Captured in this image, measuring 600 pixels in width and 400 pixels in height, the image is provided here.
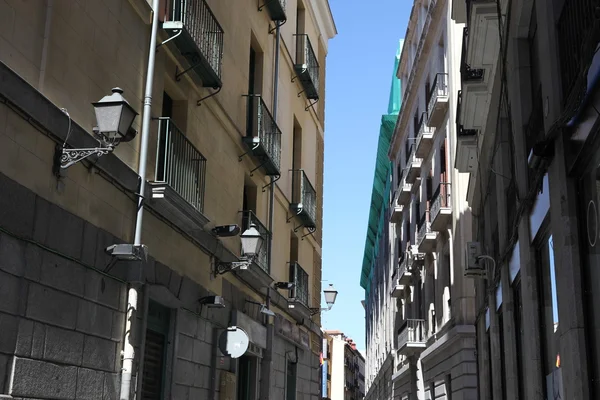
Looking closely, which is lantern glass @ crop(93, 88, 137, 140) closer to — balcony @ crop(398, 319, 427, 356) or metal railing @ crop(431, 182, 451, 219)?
metal railing @ crop(431, 182, 451, 219)

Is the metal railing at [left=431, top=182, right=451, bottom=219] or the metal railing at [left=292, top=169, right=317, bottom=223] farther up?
the metal railing at [left=431, top=182, right=451, bottom=219]

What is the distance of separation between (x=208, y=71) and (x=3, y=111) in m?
5.40

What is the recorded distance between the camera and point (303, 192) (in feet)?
64.5

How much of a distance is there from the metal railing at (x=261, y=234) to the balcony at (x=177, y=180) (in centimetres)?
257

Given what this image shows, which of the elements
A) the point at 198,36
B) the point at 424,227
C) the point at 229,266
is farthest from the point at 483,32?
the point at 424,227

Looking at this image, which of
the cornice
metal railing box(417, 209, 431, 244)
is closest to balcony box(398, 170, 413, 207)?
metal railing box(417, 209, 431, 244)

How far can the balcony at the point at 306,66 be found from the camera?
19.7 metres

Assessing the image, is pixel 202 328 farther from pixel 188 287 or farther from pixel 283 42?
pixel 283 42

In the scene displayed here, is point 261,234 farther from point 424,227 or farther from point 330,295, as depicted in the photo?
point 424,227

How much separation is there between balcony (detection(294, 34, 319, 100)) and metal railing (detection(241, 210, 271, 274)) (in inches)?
207

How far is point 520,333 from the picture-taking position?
38.9 feet

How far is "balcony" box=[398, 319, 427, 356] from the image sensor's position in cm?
2819

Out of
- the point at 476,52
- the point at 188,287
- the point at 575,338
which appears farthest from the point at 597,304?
the point at 476,52

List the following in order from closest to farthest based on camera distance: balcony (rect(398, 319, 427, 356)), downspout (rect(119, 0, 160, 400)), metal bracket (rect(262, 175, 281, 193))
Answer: downspout (rect(119, 0, 160, 400)) < metal bracket (rect(262, 175, 281, 193)) < balcony (rect(398, 319, 427, 356))
